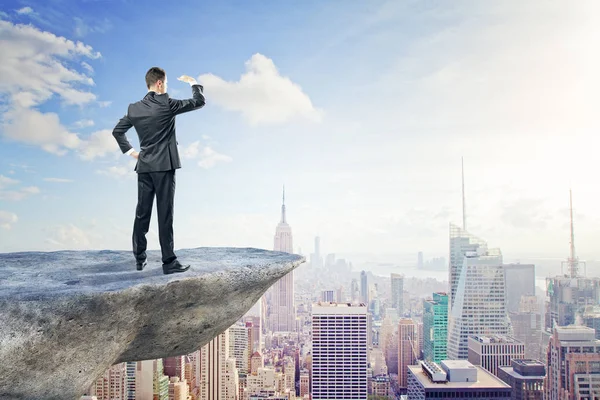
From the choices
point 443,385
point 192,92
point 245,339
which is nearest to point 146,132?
point 192,92

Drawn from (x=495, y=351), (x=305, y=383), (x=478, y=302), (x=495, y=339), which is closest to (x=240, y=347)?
(x=305, y=383)

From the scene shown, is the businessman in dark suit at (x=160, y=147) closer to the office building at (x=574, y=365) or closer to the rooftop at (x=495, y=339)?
the office building at (x=574, y=365)

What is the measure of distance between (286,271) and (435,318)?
74.0 ft

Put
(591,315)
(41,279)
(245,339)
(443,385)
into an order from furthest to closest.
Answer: (245,339) < (591,315) < (443,385) < (41,279)

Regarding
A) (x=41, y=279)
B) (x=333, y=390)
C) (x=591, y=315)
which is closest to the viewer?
(x=41, y=279)

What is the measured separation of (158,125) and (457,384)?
14614 mm

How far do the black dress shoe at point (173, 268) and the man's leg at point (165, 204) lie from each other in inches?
3.2

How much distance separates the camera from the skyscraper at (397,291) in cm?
2762

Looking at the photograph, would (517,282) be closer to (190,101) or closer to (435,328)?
(435,328)

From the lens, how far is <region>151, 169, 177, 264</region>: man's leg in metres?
2.63

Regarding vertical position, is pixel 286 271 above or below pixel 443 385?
above

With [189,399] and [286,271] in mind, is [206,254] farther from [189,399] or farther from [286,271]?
[189,399]

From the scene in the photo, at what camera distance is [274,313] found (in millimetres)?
25000

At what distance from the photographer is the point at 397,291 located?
28.4 m
